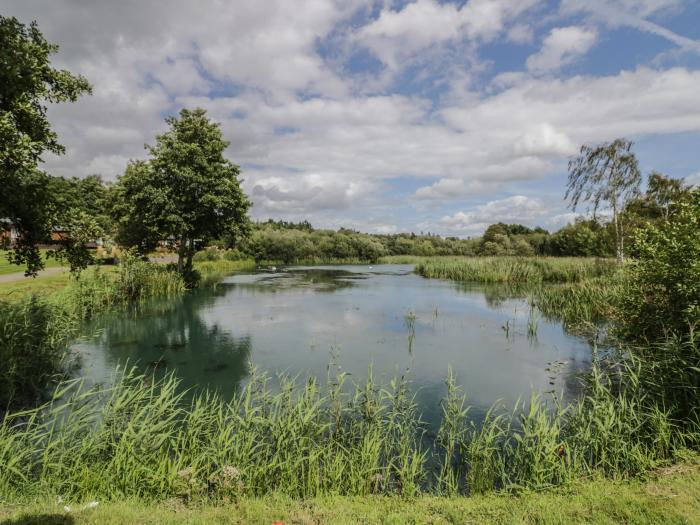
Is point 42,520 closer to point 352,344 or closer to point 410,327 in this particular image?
point 352,344

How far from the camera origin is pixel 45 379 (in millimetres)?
9781

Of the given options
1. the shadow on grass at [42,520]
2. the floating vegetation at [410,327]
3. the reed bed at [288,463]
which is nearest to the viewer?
the shadow on grass at [42,520]

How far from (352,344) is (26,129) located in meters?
10.8

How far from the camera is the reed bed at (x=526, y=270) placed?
2753 cm

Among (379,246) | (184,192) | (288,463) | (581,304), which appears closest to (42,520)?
(288,463)

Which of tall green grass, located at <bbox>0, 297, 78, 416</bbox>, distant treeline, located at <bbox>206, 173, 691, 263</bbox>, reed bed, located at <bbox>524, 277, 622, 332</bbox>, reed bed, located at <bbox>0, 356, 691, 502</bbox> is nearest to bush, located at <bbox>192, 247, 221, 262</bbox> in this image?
distant treeline, located at <bbox>206, 173, 691, 263</bbox>

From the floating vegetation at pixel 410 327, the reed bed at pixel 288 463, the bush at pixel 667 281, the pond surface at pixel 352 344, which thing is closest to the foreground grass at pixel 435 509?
the reed bed at pixel 288 463

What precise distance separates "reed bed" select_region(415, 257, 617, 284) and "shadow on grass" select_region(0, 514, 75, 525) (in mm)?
27464

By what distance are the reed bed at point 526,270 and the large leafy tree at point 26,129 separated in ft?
90.1

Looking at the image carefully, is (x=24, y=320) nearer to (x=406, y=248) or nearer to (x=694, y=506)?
(x=694, y=506)

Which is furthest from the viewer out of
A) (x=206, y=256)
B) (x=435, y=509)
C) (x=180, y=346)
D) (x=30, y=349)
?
(x=206, y=256)

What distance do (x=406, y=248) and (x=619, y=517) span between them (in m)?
85.5

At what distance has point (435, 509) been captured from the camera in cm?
448

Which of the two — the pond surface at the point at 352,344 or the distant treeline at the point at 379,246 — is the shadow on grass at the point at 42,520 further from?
the distant treeline at the point at 379,246
